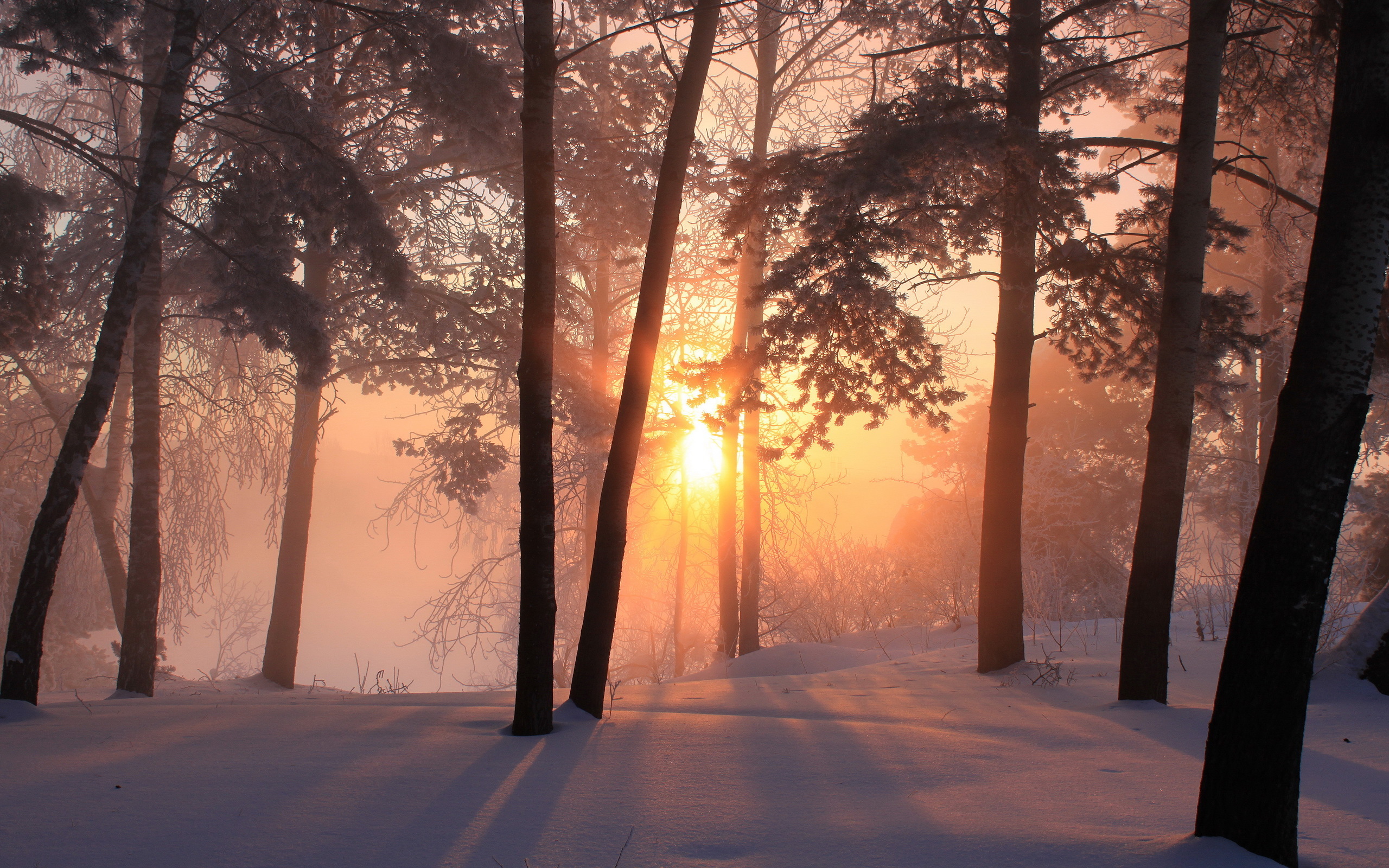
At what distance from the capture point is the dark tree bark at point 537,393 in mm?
5051

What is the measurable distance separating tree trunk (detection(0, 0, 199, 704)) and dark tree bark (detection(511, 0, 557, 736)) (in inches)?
150

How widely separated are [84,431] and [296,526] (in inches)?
270

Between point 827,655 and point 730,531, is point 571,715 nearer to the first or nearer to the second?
point 827,655

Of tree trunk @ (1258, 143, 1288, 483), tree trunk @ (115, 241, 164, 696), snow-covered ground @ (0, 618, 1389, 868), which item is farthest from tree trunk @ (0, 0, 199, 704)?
tree trunk @ (1258, 143, 1288, 483)

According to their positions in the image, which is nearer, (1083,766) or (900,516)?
(1083,766)

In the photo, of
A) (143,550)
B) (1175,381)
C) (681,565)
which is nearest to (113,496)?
(143,550)

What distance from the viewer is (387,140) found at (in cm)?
1239

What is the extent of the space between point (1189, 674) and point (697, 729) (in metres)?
5.51

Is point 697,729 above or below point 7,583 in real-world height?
above

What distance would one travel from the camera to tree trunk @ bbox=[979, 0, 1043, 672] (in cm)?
771

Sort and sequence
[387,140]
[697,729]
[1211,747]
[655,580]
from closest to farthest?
[1211,747] → [697,729] → [387,140] → [655,580]

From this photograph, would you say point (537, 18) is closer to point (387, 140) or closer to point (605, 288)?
point (387, 140)

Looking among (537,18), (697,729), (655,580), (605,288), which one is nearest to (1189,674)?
(697,729)

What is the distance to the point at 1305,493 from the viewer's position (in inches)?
108
